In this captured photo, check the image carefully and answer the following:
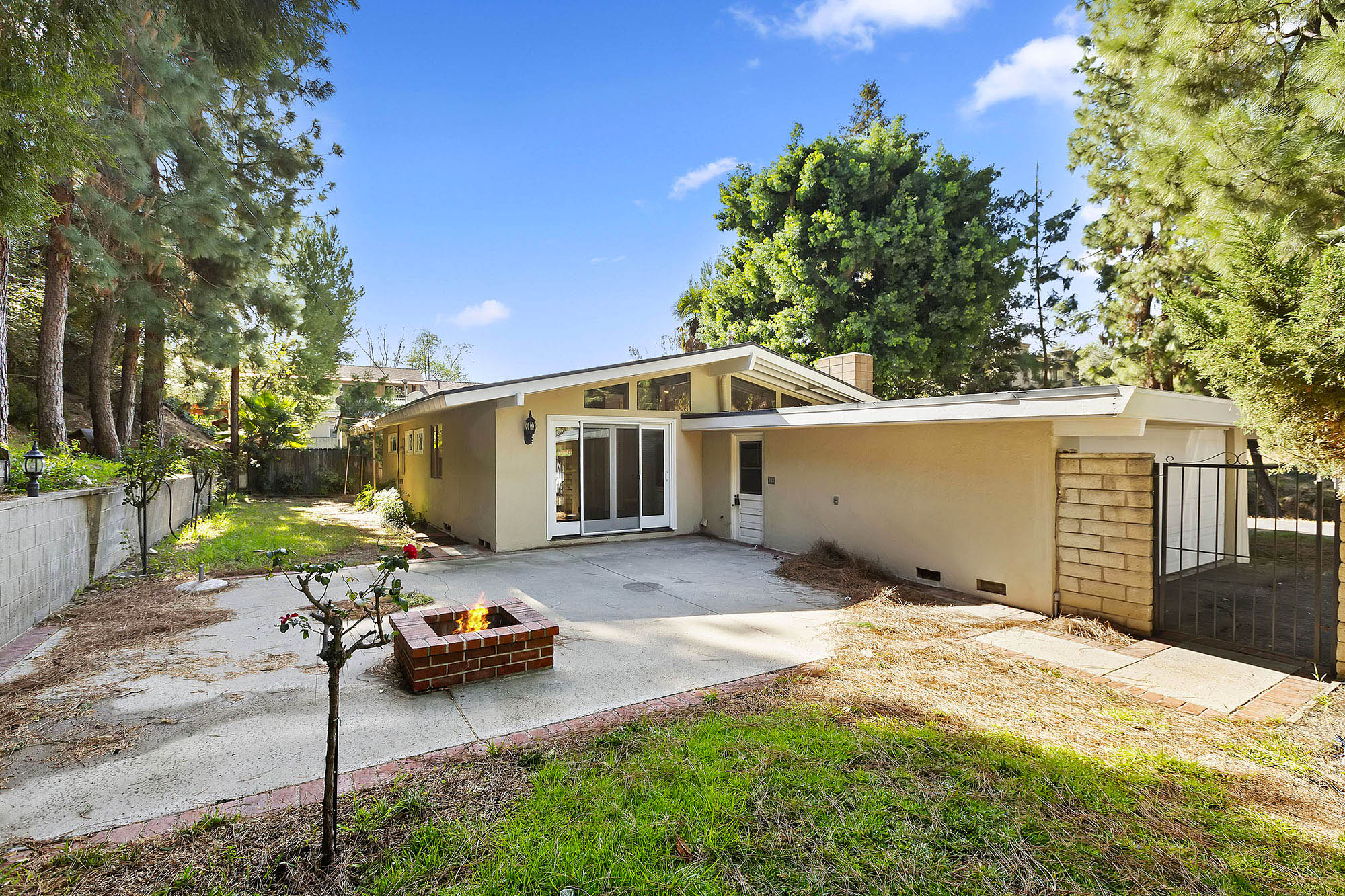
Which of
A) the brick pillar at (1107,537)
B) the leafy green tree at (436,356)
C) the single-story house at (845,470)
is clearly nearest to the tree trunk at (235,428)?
A: the single-story house at (845,470)

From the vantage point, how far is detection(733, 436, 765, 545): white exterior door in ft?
34.6

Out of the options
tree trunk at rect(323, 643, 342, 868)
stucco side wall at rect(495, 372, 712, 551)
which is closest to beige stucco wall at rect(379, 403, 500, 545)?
stucco side wall at rect(495, 372, 712, 551)

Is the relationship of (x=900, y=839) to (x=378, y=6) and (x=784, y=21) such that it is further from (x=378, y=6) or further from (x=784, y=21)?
(x=784, y=21)

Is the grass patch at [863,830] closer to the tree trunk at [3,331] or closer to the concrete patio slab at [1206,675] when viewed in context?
the concrete patio slab at [1206,675]

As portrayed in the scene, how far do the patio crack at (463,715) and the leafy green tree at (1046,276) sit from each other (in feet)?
73.9

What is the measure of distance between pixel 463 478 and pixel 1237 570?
473 inches

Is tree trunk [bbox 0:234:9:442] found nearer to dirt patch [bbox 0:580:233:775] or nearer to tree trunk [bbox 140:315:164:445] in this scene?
dirt patch [bbox 0:580:233:775]

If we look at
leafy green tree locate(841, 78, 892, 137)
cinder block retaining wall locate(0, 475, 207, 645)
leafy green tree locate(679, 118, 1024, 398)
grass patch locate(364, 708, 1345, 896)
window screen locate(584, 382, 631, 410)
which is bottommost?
grass patch locate(364, 708, 1345, 896)

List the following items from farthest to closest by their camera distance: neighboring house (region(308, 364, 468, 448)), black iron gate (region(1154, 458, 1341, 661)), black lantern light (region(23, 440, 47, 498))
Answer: neighboring house (region(308, 364, 468, 448)) → black lantern light (region(23, 440, 47, 498)) → black iron gate (region(1154, 458, 1341, 661))

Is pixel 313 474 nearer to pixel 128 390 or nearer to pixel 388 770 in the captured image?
pixel 128 390

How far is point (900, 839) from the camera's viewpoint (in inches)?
101

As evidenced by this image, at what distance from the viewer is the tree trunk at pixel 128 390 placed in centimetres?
1309

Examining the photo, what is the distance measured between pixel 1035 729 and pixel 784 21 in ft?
43.0

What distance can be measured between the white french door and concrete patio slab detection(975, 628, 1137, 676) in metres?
6.55
